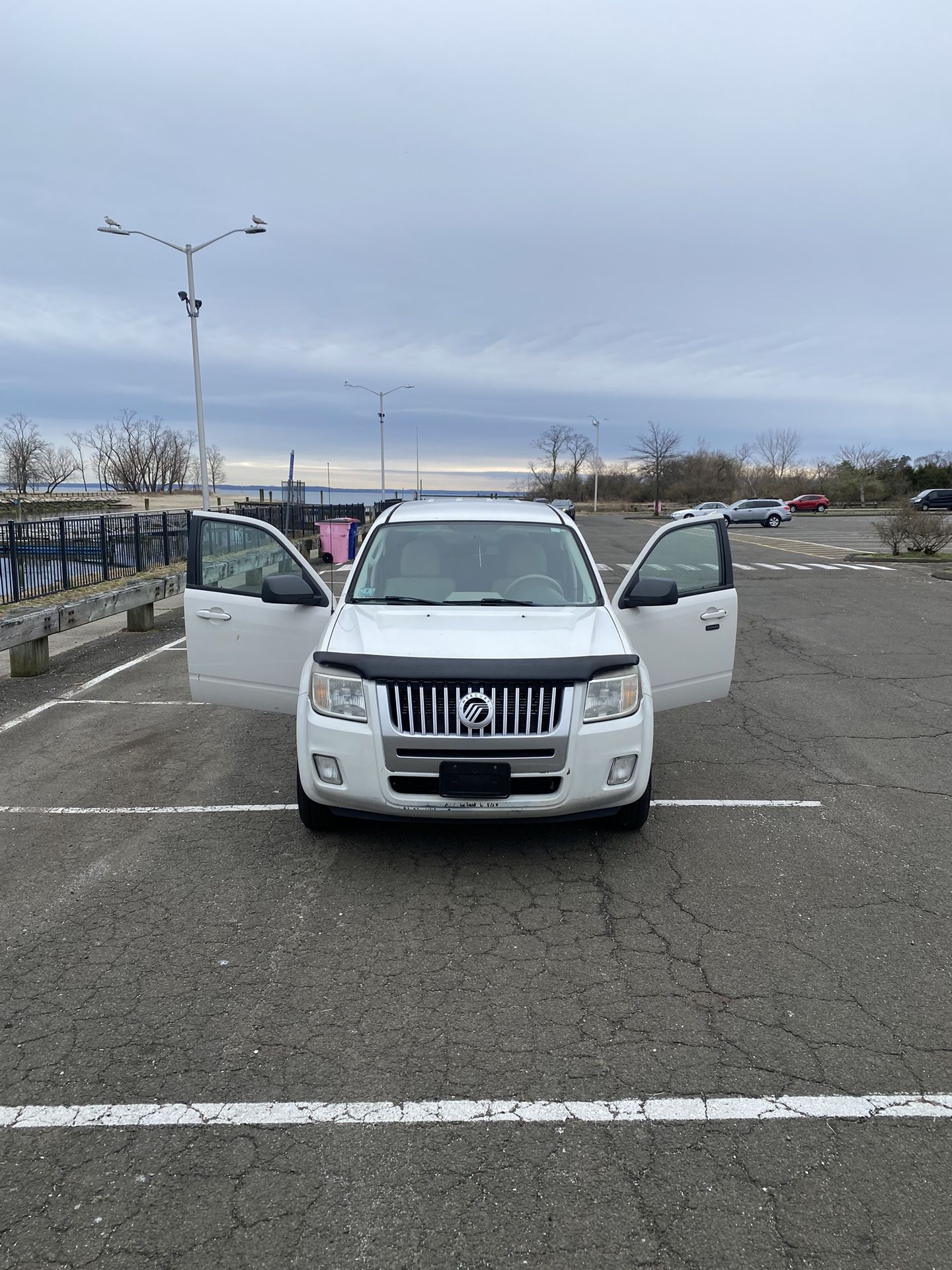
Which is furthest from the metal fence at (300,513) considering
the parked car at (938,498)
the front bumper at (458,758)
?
the parked car at (938,498)

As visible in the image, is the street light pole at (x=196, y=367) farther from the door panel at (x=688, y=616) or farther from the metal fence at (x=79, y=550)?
the door panel at (x=688, y=616)

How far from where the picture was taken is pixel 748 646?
11.3 meters

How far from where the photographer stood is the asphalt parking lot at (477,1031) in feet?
7.57

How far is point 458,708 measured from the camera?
13.4 ft

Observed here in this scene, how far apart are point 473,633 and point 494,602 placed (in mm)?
674

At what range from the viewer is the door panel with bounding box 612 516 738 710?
5.43 meters

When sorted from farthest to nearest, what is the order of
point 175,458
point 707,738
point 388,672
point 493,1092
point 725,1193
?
point 175,458, point 707,738, point 388,672, point 493,1092, point 725,1193

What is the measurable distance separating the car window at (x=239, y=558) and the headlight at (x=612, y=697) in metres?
2.16

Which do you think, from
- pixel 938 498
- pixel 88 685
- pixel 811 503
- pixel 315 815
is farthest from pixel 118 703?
pixel 811 503

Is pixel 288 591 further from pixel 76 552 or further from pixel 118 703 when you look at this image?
pixel 76 552

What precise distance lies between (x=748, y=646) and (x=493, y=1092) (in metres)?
9.23

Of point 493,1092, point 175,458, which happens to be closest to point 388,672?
point 493,1092

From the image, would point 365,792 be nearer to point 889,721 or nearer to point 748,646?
point 889,721

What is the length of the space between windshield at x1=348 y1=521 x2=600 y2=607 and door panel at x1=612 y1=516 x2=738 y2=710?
15.8 inches
